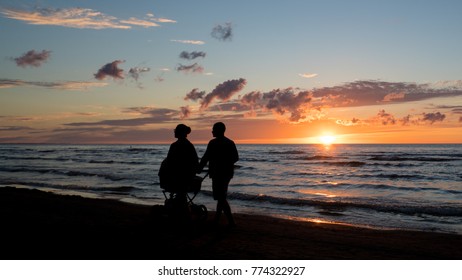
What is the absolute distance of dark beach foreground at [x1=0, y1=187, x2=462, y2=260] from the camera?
18.8ft

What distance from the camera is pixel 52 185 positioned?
66.1 feet

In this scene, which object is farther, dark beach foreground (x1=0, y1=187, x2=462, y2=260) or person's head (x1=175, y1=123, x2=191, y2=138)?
person's head (x1=175, y1=123, x2=191, y2=138)

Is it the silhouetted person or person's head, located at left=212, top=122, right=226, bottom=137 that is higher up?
person's head, located at left=212, top=122, right=226, bottom=137

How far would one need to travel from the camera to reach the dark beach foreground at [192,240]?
5723 millimetres

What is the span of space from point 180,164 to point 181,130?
24.0 inches

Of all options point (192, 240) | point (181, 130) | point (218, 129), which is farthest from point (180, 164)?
point (192, 240)

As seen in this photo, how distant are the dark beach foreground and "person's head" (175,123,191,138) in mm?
1665

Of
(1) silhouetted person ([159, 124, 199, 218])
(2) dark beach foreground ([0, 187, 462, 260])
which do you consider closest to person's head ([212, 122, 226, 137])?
(1) silhouetted person ([159, 124, 199, 218])

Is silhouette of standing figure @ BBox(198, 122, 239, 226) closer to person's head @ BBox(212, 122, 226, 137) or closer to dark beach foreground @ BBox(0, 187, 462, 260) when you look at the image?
person's head @ BBox(212, 122, 226, 137)

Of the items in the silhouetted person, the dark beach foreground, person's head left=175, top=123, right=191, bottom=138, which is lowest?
the dark beach foreground
